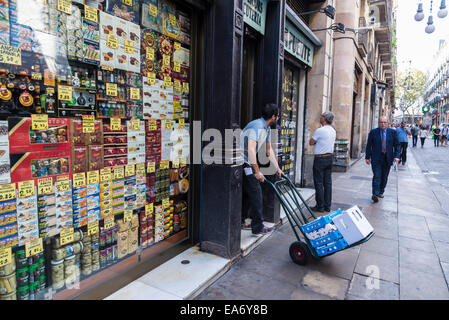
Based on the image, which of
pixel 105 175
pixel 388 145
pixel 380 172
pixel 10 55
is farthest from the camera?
pixel 380 172

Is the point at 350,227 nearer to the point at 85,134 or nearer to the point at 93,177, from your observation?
the point at 93,177

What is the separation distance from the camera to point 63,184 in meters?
2.58

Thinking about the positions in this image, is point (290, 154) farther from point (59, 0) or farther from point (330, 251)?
point (59, 0)

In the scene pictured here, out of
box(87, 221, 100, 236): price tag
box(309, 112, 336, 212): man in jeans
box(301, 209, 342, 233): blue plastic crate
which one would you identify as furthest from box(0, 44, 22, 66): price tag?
box(309, 112, 336, 212): man in jeans

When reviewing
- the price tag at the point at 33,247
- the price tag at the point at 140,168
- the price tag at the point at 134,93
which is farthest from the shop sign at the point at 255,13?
the price tag at the point at 33,247

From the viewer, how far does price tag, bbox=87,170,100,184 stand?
2.79 metres

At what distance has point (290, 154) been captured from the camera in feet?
26.2

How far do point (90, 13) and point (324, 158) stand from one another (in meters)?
4.73

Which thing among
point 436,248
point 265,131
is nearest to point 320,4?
A: point 265,131

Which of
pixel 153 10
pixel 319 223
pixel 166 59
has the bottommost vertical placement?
pixel 319 223

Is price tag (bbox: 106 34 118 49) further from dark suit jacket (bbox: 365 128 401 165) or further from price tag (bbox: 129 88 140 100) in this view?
dark suit jacket (bbox: 365 128 401 165)

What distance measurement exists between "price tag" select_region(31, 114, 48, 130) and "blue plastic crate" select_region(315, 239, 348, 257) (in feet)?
10.2

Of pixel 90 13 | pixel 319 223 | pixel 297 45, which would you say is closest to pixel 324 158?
pixel 319 223

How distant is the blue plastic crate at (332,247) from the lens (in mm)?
3217
